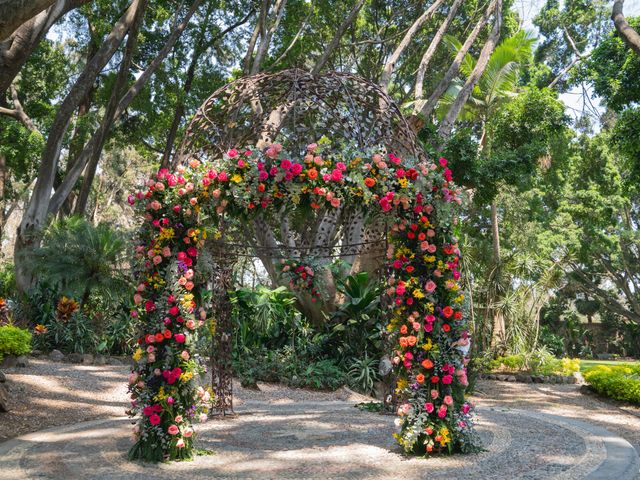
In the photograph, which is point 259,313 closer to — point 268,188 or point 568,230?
point 268,188

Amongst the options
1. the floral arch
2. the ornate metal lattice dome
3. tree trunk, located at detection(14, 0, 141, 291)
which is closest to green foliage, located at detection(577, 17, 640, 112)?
the ornate metal lattice dome

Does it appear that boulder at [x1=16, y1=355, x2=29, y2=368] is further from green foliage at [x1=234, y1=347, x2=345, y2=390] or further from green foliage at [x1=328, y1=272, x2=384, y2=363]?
green foliage at [x1=328, y1=272, x2=384, y2=363]

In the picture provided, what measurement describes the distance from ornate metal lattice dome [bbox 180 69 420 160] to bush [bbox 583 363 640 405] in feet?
18.7

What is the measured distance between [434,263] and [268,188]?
5.50 ft

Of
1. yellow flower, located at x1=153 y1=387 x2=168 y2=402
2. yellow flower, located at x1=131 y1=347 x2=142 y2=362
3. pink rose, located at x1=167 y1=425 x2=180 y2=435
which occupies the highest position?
yellow flower, located at x1=131 y1=347 x2=142 y2=362

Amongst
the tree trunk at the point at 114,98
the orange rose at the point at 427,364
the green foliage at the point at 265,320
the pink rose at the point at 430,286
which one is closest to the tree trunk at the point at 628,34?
the pink rose at the point at 430,286

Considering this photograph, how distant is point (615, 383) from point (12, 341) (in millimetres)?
9465

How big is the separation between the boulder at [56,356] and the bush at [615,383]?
967cm

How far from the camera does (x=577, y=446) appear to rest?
225 inches

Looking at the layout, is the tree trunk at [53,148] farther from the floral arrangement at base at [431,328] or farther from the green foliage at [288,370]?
the floral arrangement at base at [431,328]

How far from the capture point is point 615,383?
9289 mm

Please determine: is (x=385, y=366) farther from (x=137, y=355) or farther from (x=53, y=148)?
(x=53, y=148)

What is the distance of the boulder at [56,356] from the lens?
11.0 metres

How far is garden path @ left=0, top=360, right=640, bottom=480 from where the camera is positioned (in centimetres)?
474
